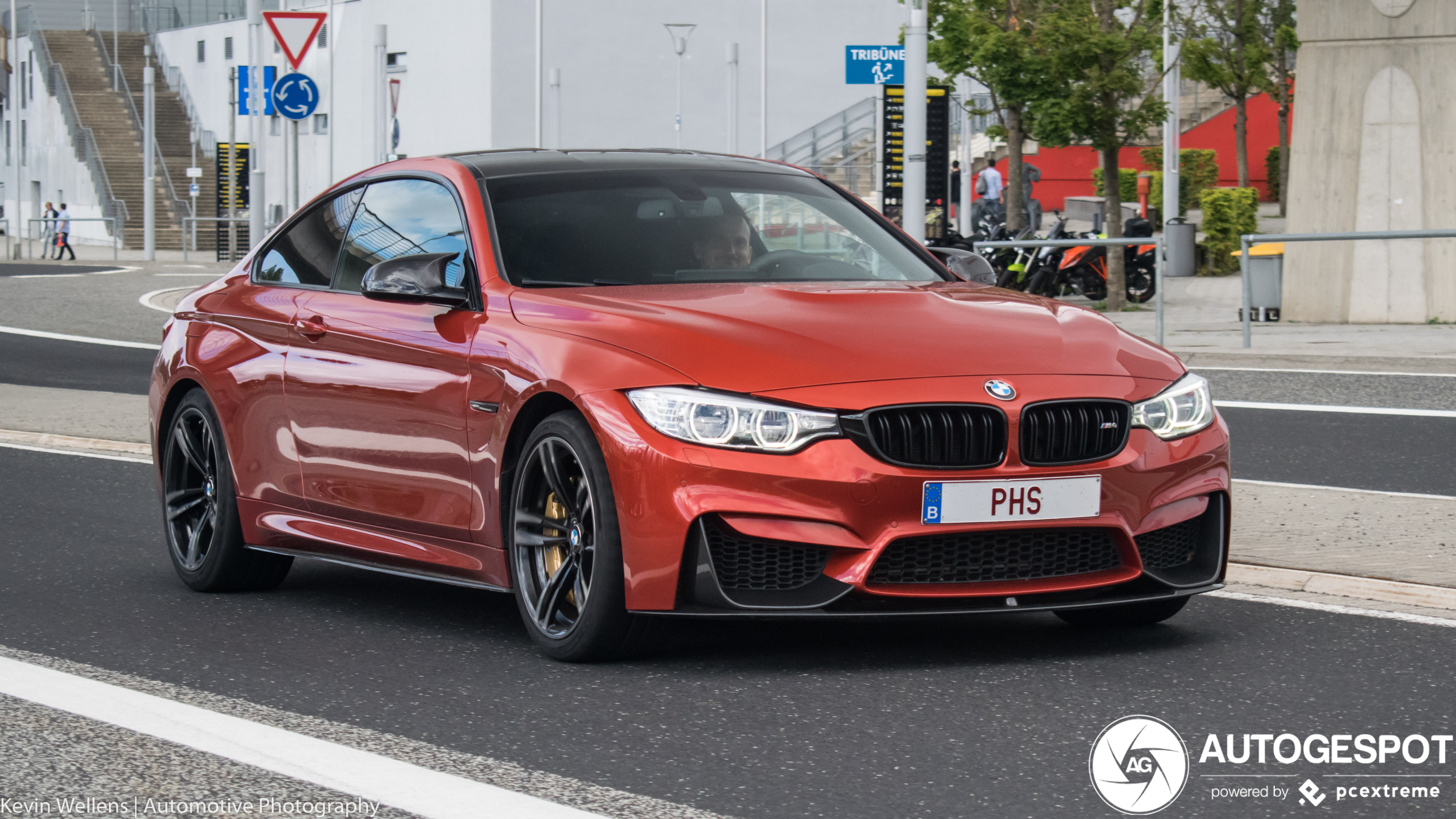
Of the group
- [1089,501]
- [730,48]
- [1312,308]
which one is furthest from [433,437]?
[730,48]

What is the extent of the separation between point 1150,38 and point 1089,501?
19.7m

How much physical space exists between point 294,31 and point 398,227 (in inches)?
633

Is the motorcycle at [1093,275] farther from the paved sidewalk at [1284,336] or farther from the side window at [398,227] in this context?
the side window at [398,227]

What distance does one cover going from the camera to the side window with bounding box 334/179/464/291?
6734 mm

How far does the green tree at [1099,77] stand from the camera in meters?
23.8

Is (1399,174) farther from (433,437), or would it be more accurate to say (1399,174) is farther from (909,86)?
A: (433,437)

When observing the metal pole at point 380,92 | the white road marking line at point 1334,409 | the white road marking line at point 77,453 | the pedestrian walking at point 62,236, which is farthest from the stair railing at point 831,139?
the white road marking line at point 77,453

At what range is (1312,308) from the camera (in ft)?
68.8

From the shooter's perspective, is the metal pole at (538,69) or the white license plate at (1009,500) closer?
the white license plate at (1009,500)

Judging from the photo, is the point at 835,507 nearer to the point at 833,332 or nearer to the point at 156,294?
the point at 833,332

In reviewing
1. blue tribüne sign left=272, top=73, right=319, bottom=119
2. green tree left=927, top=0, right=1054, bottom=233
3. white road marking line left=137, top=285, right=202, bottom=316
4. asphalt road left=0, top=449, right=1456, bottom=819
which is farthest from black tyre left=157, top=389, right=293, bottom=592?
white road marking line left=137, top=285, right=202, bottom=316

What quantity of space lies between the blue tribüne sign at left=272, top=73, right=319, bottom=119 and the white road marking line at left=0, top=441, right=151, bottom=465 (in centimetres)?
1096

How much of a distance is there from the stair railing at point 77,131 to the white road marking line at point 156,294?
94.6ft

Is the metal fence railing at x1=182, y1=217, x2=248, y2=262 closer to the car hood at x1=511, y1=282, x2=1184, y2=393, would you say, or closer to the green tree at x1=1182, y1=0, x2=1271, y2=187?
the green tree at x1=1182, y1=0, x2=1271, y2=187
